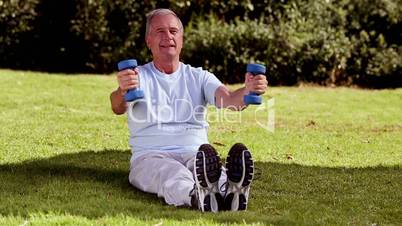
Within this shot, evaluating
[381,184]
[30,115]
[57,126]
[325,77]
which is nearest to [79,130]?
[57,126]

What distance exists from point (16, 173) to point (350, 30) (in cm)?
809

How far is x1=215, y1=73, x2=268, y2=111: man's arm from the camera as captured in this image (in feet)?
14.2

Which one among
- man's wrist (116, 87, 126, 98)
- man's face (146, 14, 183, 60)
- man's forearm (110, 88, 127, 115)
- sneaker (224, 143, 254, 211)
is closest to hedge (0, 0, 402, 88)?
man's face (146, 14, 183, 60)

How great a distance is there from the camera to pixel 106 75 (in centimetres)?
1169

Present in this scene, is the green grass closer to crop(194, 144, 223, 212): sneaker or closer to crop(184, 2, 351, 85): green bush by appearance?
crop(194, 144, 223, 212): sneaker

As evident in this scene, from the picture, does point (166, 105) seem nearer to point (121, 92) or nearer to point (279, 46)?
point (121, 92)

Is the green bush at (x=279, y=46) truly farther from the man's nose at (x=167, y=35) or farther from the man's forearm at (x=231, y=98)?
the man's forearm at (x=231, y=98)

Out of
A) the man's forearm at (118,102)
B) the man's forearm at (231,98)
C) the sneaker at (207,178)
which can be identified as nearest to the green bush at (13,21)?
the man's forearm at (118,102)

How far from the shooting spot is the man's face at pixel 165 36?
15.7ft

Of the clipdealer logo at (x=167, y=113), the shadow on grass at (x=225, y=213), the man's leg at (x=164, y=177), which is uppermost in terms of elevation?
the clipdealer logo at (x=167, y=113)

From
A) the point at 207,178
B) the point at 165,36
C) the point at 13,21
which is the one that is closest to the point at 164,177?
the point at 207,178

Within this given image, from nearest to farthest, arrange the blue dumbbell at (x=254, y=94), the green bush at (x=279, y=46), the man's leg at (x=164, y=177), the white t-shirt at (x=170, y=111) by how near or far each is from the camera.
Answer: the man's leg at (x=164, y=177)
the blue dumbbell at (x=254, y=94)
the white t-shirt at (x=170, y=111)
the green bush at (x=279, y=46)

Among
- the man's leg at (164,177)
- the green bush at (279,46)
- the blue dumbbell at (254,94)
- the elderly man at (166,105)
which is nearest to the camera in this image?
the man's leg at (164,177)

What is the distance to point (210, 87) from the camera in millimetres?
4781
